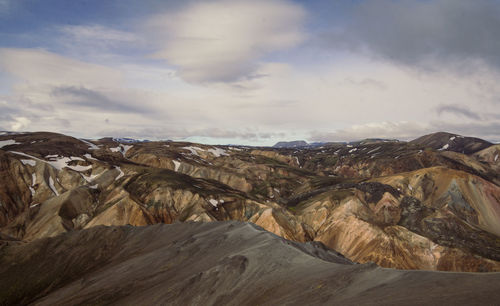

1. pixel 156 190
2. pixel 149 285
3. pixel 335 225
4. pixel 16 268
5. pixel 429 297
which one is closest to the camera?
pixel 429 297

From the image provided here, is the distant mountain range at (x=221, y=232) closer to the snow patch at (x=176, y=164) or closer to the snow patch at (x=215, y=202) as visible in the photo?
the snow patch at (x=215, y=202)

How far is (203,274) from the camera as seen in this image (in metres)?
24.5

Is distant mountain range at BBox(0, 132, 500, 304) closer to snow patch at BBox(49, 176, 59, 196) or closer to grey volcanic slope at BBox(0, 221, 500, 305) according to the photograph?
grey volcanic slope at BBox(0, 221, 500, 305)

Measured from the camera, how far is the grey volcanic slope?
16.3 meters

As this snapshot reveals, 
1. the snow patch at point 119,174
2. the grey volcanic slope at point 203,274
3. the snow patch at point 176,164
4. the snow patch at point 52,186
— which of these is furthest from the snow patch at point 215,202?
the snow patch at point 176,164

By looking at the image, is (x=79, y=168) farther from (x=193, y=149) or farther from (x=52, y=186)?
(x=193, y=149)

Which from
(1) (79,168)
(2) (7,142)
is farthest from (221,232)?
(2) (7,142)

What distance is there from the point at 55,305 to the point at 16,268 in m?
13.5

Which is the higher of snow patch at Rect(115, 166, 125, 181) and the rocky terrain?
snow patch at Rect(115, 166, 125, 181)

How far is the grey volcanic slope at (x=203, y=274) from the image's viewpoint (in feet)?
53.4

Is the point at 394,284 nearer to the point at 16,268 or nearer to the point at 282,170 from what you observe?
the point at 16,268

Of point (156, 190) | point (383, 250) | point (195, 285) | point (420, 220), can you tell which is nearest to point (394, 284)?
point (195, 285)

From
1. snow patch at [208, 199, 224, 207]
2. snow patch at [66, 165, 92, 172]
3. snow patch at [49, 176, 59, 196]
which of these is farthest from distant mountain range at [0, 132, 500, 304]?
snow patch at [208, 199, 224, 207]

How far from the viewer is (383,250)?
57469mm
